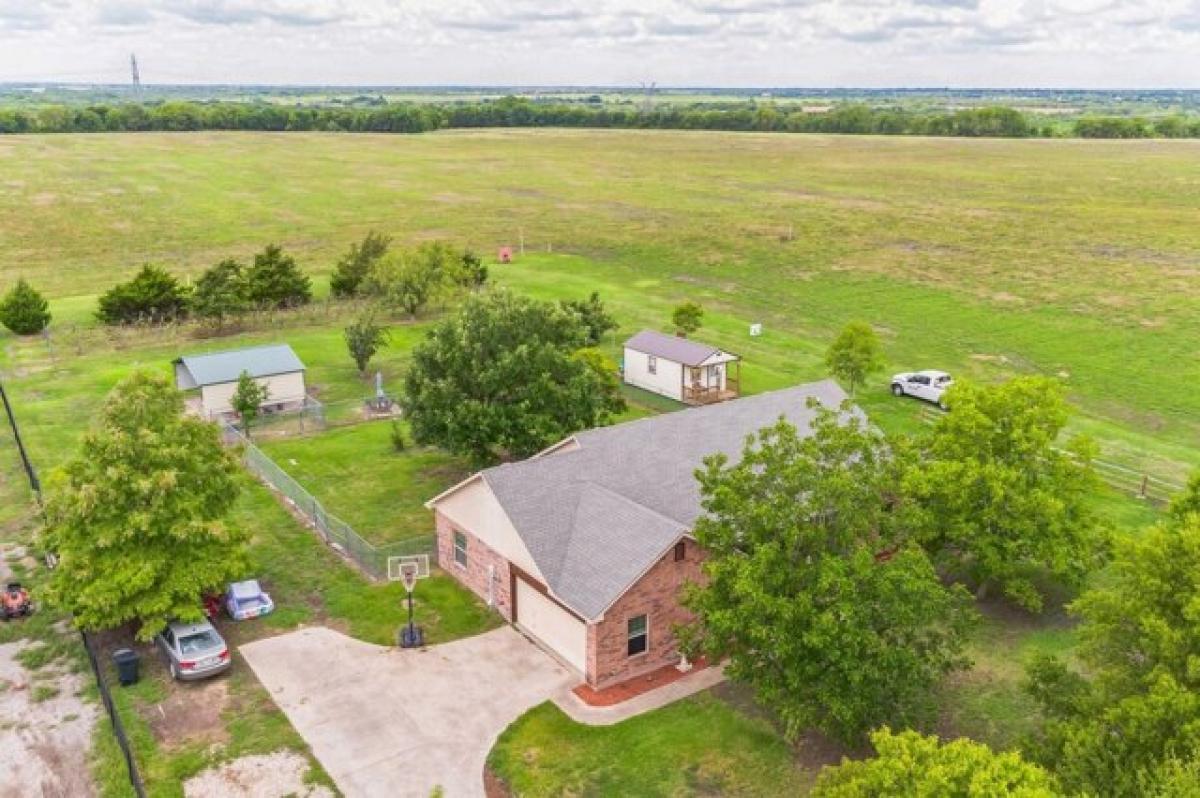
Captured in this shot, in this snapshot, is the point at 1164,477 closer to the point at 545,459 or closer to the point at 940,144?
the point at 545,459

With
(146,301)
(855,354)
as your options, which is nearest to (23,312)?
(146,301)

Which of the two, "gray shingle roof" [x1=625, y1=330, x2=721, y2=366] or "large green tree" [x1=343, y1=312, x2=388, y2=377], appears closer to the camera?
"gray shingle roof" [x1=625, y1=330, x2=721, y2=366]

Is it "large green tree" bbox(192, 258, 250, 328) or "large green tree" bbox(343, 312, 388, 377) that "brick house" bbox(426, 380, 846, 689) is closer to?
"large green tree" bbox(343, 312, 388, 377)

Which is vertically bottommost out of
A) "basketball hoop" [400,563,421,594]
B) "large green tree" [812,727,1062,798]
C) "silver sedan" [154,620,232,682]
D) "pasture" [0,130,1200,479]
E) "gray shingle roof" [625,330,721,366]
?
"pasture" [0,130,1200,479]

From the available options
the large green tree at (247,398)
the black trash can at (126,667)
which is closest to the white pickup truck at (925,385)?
the large green tree at (247,398)

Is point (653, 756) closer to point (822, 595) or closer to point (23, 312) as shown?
point (822, 595)

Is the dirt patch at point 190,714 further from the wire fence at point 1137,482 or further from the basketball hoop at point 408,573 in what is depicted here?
the wire fence at point 1137,482

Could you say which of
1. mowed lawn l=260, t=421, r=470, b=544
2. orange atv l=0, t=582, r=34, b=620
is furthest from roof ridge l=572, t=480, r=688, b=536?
orange atv l=0, t=582, r=34, b=620
